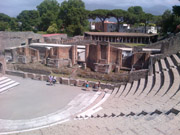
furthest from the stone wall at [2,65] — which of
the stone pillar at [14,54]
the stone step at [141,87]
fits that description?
the stone step at [141,87]

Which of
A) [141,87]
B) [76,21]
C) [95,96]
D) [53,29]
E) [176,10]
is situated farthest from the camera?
[53,29]

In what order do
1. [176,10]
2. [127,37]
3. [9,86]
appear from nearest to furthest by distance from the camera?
1. [9,86]
2. [176,10]
3. [127,37]

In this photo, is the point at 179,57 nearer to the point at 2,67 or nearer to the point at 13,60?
the point at 2,67

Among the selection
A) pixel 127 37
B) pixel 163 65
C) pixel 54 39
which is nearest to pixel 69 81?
pixel 163 65

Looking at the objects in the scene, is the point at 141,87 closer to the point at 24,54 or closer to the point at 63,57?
the point at 63,57

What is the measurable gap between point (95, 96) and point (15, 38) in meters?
26.3

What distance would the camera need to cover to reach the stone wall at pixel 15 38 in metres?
31.1

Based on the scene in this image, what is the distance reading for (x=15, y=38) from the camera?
33.8 meters

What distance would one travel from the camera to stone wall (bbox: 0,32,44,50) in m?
31.1

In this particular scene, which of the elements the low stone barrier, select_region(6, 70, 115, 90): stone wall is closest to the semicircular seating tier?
the low stone barrier

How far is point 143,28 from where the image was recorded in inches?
2029

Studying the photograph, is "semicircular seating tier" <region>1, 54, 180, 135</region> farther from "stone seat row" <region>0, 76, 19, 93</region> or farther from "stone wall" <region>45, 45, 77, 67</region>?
"stone wall" <region>45, 45, 77, 67</region>

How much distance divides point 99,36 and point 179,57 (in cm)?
2858

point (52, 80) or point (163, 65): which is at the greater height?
point (163, 65)
